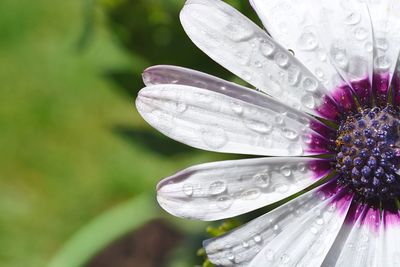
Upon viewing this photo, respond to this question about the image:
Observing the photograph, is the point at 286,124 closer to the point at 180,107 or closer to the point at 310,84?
the point at 310,84

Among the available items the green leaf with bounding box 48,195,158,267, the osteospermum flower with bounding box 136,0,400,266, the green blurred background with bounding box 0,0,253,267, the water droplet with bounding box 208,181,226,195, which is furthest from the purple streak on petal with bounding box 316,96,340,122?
the green blurred background with bounding box 0,0,253,267

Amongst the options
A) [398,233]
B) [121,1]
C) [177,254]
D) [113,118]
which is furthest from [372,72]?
[113,118]

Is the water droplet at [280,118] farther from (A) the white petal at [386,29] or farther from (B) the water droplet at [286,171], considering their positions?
(A) the white petal at [386,29]

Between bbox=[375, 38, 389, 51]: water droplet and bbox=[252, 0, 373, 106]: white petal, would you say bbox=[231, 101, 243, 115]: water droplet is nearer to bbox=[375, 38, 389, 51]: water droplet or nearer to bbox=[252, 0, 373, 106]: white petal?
bbox=[252, 0, 373, 106]: white petal

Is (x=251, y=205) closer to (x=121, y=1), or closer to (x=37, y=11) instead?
(x=121, y=1)

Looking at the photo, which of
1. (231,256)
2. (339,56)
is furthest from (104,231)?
(339,56)

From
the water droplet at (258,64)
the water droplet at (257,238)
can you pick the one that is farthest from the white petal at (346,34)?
the water droplet at (257,238)

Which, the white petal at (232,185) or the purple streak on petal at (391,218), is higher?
the white petal at (232,185)
